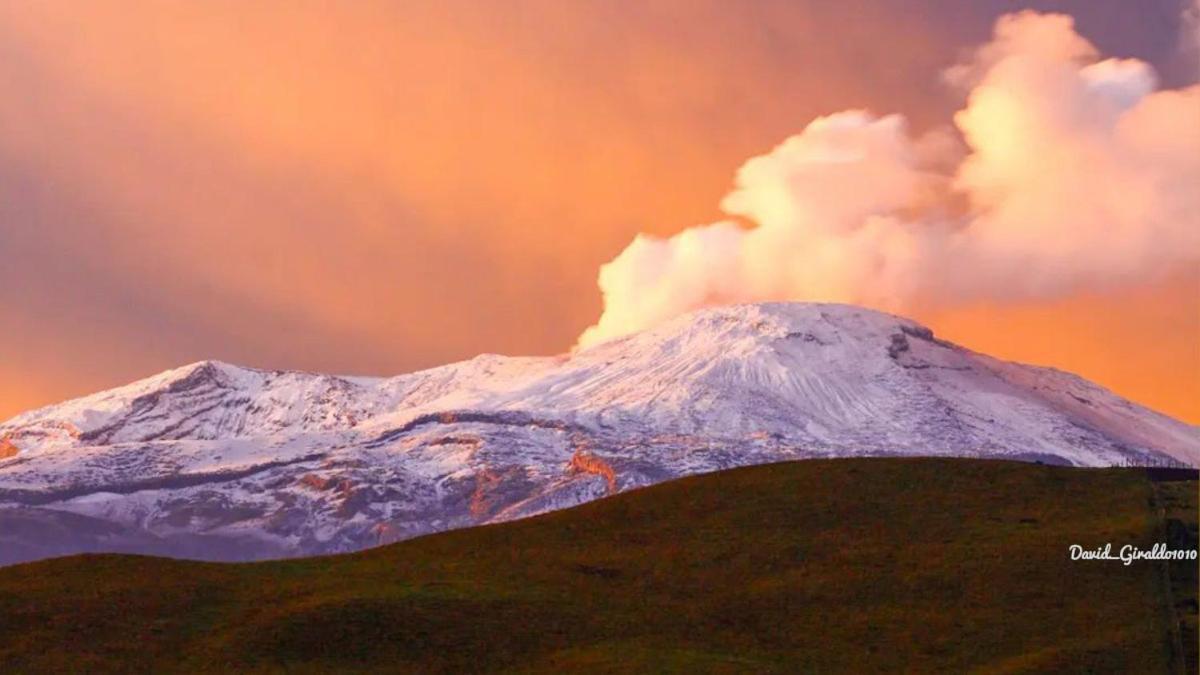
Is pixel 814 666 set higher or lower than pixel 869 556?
lower

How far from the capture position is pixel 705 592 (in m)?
85.4

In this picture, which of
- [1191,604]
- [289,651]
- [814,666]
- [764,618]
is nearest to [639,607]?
[764,618]

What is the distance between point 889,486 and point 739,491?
857 centimetres

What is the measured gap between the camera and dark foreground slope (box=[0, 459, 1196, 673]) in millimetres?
75500

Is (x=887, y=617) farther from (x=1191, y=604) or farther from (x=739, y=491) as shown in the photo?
(x=739, y=491)

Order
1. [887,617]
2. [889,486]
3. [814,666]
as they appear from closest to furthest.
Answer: [814,666] < [887,617] < [889,486]

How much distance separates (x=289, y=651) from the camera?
76062mm

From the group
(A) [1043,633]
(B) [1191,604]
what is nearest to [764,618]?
(A) [1043,633]

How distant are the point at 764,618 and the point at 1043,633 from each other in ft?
41.1

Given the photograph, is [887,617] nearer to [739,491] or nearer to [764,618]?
[764,618]

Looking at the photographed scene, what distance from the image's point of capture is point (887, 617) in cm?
8031

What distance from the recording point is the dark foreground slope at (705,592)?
75.5 metres

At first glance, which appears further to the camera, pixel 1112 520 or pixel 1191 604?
pixel 1112 520

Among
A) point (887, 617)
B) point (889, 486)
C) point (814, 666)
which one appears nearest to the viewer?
point (814, 666)
